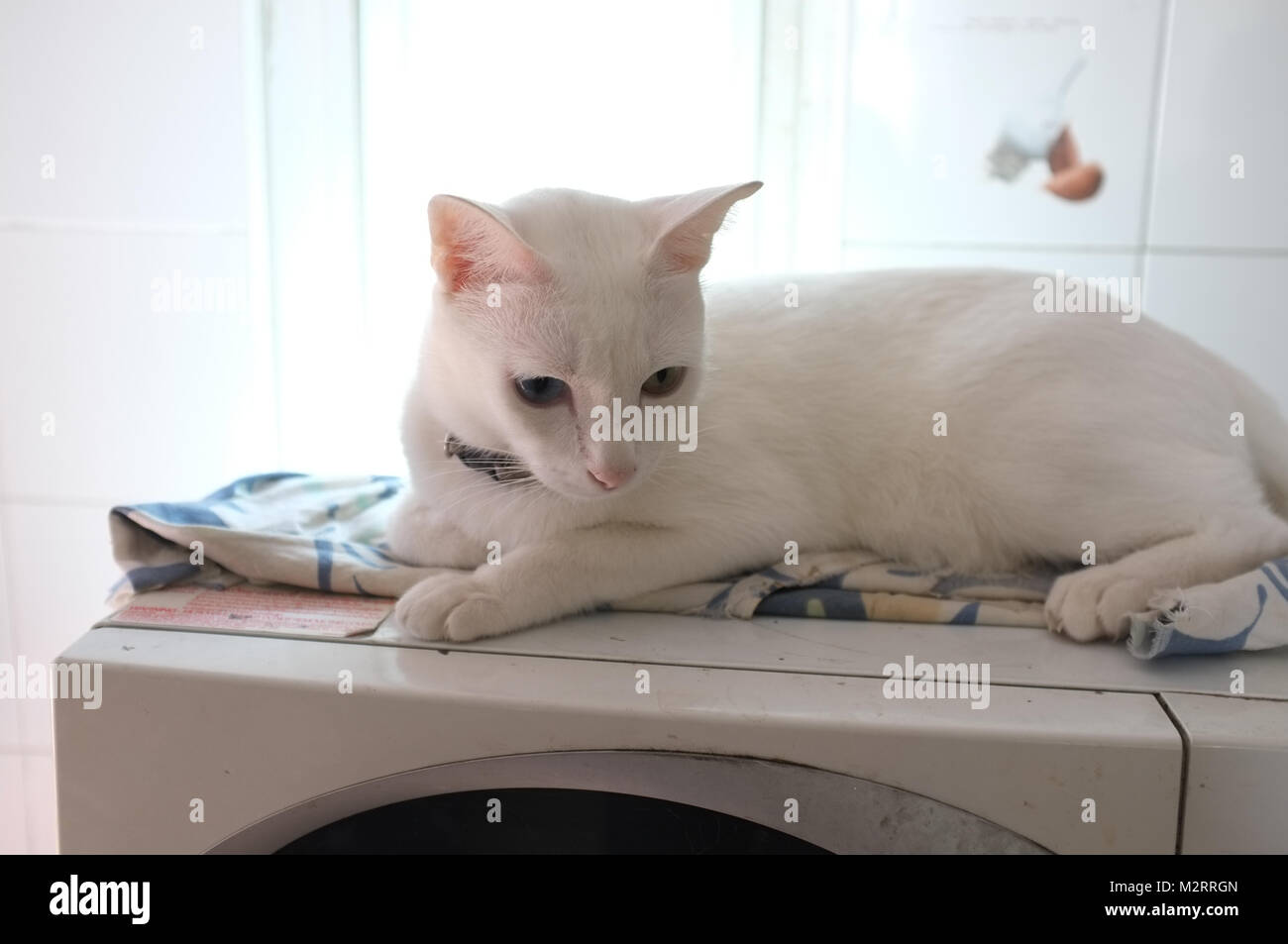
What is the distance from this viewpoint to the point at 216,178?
152cm

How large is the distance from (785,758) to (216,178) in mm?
1314

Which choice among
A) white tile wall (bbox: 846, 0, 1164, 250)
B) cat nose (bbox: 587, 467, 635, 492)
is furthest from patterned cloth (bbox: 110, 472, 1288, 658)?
white tile wall (bbox: 846, 0, 1164, 250)

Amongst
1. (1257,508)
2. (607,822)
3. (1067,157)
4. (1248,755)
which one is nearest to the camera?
(1248,755)

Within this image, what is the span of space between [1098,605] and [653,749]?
0.43 m

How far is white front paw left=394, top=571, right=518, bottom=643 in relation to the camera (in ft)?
2.74

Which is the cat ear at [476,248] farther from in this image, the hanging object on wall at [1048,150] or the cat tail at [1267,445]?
the hanging object on wall at [1048,150]

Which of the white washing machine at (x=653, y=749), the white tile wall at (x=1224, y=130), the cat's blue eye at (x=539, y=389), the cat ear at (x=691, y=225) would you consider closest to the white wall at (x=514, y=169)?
the white tile wall at (x=1224, y=130)

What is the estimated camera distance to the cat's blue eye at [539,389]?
2.76ft

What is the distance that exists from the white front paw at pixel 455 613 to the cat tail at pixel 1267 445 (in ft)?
2.73

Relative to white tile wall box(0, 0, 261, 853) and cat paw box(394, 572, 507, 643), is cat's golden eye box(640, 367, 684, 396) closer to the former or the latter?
cat paw box(394, 572, 507, 643)
